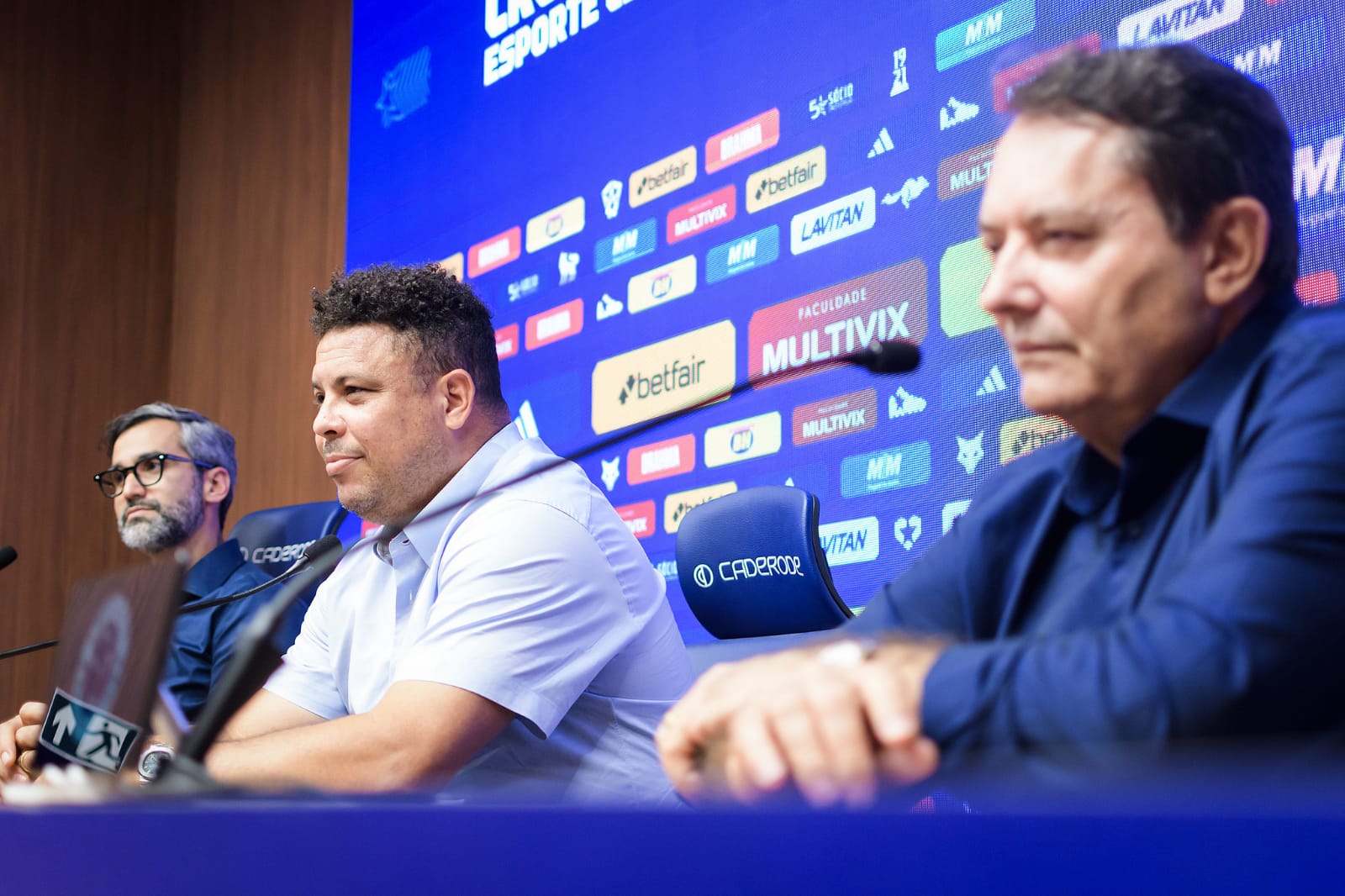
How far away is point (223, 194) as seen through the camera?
5.18 meters

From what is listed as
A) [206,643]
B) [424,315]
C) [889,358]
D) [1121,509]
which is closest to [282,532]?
[206,643]

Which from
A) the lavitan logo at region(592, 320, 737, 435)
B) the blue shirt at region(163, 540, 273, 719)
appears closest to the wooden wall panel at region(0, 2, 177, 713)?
the blue shirt at region(163, 540, 273, 719)

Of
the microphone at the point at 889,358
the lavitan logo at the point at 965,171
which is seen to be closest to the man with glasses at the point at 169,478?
the lavitan logo at the point at 965,171

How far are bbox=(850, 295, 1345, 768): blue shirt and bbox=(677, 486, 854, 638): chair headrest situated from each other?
34.2 inches

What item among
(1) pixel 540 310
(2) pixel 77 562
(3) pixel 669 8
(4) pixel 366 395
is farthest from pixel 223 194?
(4) pixel 366 395

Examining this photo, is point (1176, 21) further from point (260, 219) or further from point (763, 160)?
point (260, 219)

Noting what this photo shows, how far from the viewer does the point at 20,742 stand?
202cm

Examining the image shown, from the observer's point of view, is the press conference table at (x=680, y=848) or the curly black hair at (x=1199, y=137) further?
the curly black hair at (x=1199, y=137)

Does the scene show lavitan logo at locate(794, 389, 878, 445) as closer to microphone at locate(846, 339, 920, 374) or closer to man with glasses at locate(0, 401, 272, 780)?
microphone at locate(846, 339, 920, 374)

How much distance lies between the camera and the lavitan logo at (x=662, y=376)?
2.90m

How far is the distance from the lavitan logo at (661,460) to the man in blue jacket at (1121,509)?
1.79 m

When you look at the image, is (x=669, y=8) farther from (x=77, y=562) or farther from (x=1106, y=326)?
(x=77, y=562)

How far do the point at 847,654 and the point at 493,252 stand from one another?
2.92 meters

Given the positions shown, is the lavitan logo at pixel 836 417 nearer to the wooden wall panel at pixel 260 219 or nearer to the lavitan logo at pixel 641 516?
the lavitan logo at pixel 641 516
